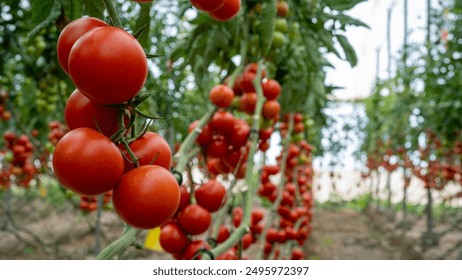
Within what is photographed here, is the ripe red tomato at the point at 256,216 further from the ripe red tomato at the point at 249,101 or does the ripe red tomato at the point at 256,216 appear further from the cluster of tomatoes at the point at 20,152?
the cluster of tomatoes at the point at 20,152

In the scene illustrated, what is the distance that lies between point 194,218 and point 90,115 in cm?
47

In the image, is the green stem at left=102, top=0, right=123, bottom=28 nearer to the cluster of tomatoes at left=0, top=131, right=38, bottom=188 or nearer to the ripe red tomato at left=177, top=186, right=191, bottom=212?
the ripe red tomato at left=177, top=186, right=191, bottom=212

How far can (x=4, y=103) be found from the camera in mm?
2299

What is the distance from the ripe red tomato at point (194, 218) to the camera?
0.86 metres

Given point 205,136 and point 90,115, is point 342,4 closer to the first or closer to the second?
point 205,136

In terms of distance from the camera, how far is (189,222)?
865 millimetres

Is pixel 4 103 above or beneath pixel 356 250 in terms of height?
above

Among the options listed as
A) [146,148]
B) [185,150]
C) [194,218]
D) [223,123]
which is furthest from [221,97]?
[146,148]

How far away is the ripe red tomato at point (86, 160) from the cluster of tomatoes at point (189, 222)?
1.40 feet

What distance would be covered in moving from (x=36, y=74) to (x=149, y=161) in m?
1.65

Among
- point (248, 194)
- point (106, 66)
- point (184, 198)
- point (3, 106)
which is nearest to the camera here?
point (106, 66)

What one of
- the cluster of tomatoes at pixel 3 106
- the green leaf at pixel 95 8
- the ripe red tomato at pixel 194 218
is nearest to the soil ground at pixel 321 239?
the cluster of tomatoes at pixel 3 106
